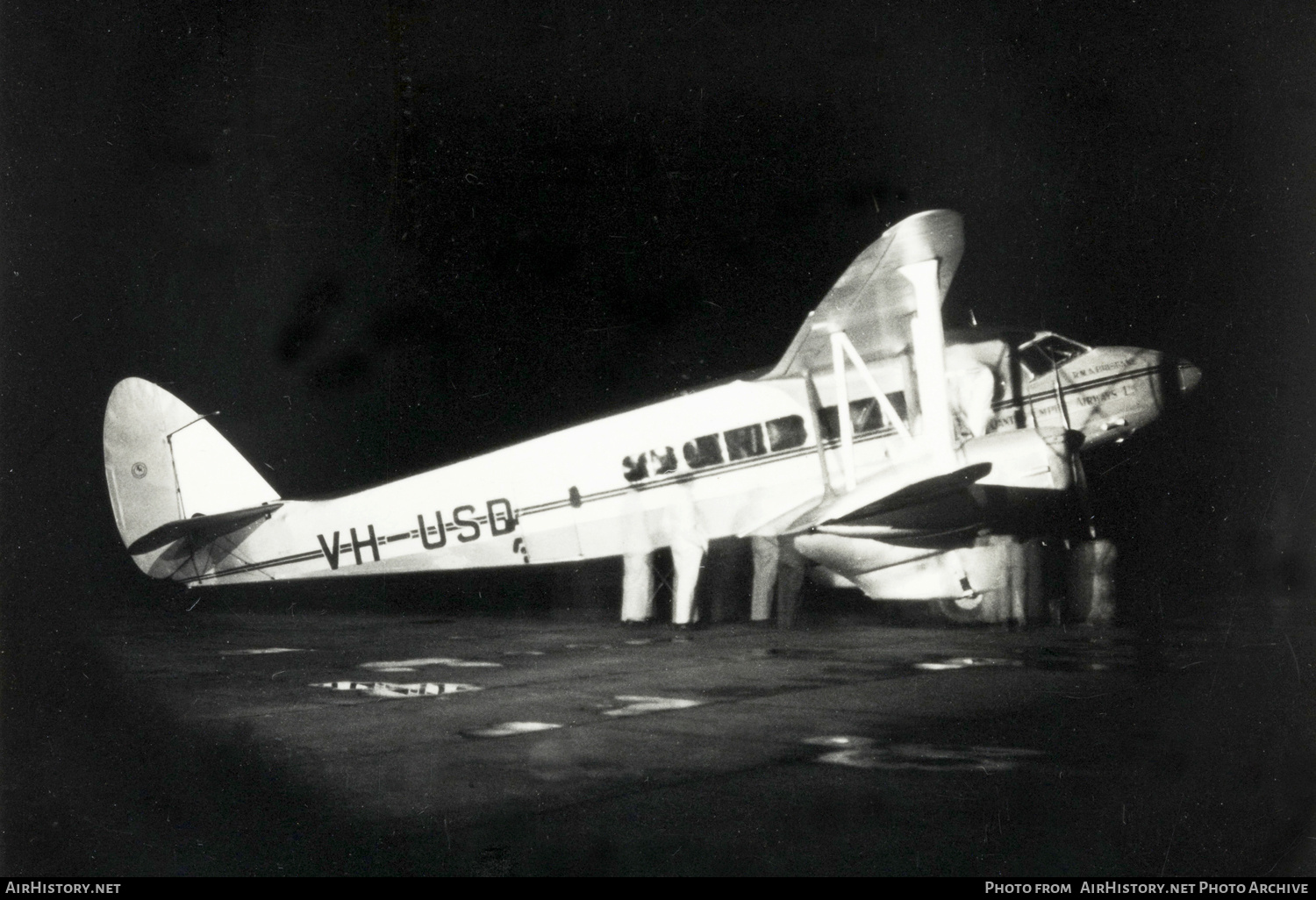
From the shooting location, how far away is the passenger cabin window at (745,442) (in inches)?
354

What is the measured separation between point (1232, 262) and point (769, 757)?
180 inches

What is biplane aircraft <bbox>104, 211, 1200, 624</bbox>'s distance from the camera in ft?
27.8

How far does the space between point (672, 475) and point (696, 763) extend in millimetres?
4857

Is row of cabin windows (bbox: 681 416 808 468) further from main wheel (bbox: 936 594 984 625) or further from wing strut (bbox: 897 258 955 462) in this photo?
main wheel (bbox: 936 594 984 625)

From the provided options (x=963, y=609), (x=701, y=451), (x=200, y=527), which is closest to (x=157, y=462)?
(x=200, y=527)

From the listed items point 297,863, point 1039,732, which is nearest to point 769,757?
point 1039,732

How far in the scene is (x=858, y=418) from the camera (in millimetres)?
8977

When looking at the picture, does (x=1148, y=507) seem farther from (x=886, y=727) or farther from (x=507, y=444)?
(x=886, y=727)

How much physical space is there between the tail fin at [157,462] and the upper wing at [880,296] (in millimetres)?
4923

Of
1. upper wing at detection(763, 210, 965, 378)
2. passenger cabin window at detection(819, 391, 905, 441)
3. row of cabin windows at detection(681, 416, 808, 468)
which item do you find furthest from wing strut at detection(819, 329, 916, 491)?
row of cabin windows at detection(681, 416, 808, 468)

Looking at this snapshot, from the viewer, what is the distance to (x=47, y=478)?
765 cm

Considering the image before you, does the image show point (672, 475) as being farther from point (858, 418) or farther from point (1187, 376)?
point (1187, 376)

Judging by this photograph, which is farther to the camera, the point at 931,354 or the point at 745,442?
the point at 745,442

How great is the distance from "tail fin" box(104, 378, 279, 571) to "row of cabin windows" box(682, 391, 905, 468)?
12.8ft
